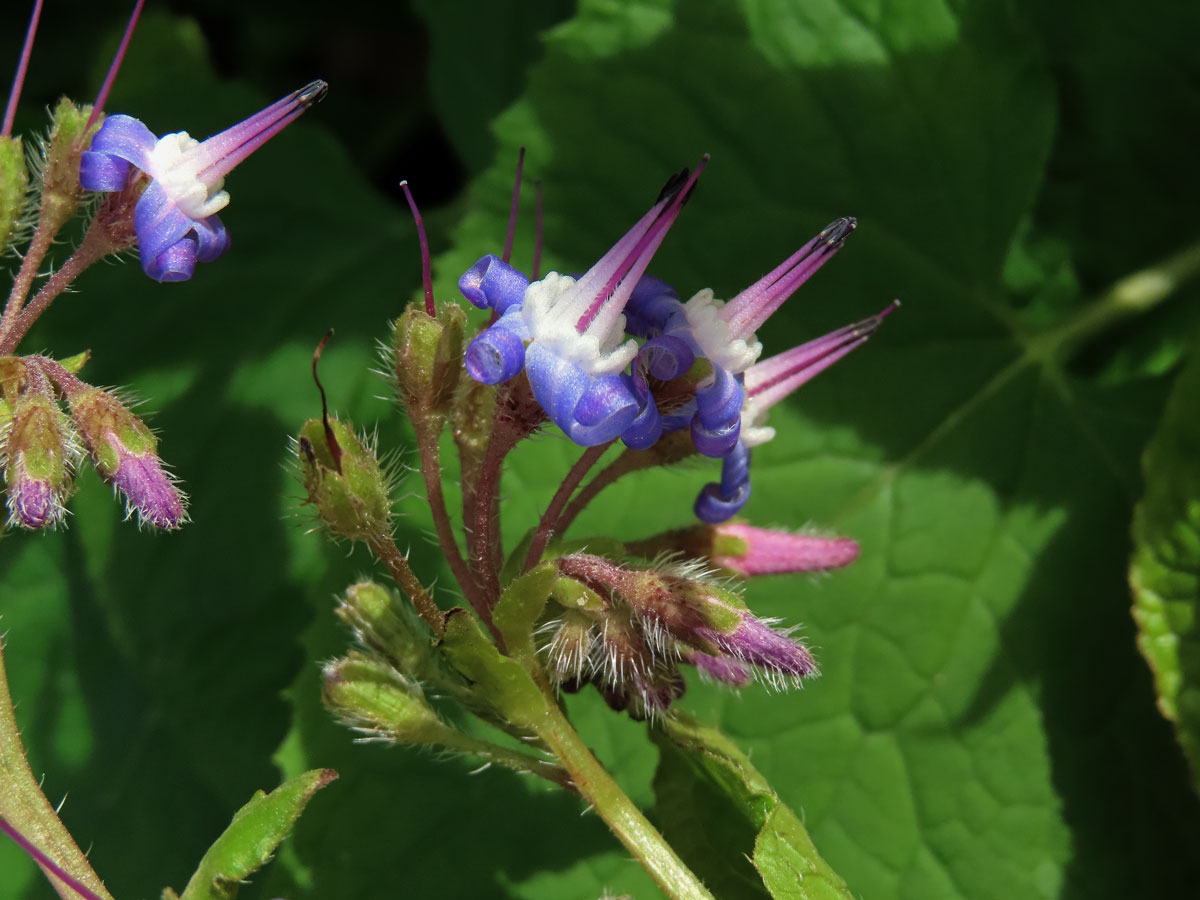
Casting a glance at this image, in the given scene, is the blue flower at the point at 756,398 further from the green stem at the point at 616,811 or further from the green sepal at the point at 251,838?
the green sepal at the point at 251,838

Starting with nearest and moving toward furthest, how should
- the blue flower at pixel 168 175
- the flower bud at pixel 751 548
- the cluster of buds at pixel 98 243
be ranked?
the cluster of buds at pixel 98 243
the blue flower at pixel 168 175
the flower bud at pixel 751 548

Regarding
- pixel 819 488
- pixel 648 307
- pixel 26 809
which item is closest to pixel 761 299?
pixel 648 307

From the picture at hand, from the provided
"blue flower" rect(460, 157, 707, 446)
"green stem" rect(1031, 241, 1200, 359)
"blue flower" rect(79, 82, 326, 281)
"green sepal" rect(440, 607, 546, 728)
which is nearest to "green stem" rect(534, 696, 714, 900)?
"green sepal" rect(440, 607, 546, 728)

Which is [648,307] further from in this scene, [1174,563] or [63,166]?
[1174,563]

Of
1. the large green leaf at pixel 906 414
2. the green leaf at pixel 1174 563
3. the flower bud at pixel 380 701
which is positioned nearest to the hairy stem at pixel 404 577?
the flower bud at pixel 380 701

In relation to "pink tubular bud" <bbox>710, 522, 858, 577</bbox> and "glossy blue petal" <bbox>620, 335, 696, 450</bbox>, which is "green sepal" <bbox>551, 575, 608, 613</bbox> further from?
"pink tubular bud" <bbox>710, 522, 858, 577</bbox>

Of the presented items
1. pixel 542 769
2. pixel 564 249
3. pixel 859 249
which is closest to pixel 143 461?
pixel 542 769

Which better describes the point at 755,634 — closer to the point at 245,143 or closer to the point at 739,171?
the point at 245,143
